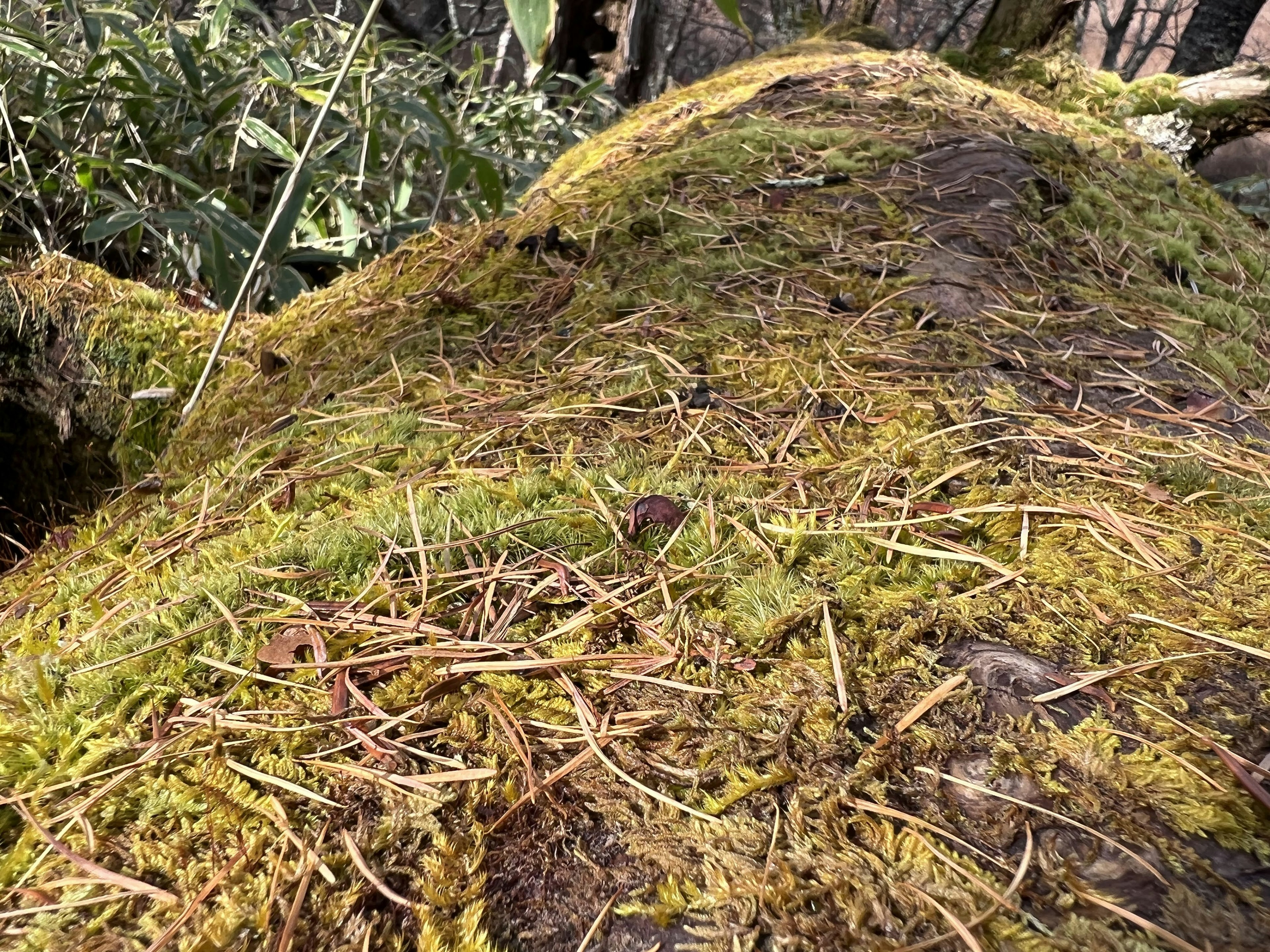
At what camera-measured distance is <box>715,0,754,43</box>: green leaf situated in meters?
0.71

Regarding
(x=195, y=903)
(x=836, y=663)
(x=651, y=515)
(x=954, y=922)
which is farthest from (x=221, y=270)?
(x=954, y=922)

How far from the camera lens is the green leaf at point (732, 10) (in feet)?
2.34

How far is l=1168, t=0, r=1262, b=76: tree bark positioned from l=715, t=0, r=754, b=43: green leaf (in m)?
7.85

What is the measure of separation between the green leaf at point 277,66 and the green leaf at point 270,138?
19cm

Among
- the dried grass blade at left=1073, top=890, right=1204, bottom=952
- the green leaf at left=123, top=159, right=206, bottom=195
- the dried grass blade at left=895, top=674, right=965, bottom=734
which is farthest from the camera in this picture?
the green leaf at left=123, top=159, right=206, bottom=195

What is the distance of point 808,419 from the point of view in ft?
4.49

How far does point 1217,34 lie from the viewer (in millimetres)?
6449

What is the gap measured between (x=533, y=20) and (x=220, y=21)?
3.39 metres

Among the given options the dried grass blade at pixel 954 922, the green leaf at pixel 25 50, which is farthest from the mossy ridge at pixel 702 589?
the green leaf at pixel 25 50

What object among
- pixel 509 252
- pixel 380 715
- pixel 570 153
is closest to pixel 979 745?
pixel 380 715

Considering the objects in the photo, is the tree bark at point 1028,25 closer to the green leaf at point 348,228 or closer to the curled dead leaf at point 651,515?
the green leaf at point 348,228

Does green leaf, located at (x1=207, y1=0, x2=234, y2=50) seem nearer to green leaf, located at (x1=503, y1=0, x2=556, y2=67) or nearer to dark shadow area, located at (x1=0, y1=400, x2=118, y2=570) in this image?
dark shadow area, located at (x1=0, y1=400, x2=118, y2=570)

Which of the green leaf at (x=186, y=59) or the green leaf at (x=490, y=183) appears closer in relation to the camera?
the green leaf at (x=490, y=183)

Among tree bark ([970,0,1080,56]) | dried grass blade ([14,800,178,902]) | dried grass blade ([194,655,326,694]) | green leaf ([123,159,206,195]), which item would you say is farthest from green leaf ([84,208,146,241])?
tree bark ([970,0,1080,56])
